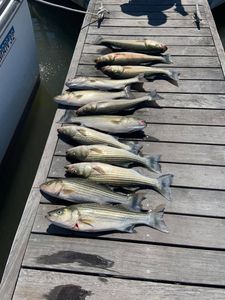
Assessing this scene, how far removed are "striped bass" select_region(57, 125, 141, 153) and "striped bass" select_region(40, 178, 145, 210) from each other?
1.97 ft

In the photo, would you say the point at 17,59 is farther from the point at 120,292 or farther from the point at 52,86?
the point at 120,292

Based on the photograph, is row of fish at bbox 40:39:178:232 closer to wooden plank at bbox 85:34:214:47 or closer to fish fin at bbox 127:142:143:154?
fish fin at bbox 127:142:143:154

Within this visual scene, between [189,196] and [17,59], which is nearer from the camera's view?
[189,196]

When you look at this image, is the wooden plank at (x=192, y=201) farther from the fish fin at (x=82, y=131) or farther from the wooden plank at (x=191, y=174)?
the fish fin at (x=82, y=131)

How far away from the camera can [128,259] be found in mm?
3029

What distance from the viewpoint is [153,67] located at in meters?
5.07

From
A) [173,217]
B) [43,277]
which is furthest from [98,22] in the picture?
[43,277]

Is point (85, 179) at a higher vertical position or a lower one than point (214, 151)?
higher

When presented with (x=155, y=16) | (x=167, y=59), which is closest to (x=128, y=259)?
(x=167, y=59)

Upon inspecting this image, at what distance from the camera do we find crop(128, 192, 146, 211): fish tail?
10.8ft

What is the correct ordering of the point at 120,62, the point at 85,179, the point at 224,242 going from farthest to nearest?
1. the point at 120,62
2. the point at 85,179
3. the point at 224,242

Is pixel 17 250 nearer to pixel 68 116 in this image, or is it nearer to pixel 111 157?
pixel 111 157

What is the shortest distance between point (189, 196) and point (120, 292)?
111 cm

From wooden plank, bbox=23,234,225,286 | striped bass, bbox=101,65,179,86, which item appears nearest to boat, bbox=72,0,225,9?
striped bass, bbox=101,65,179,86
